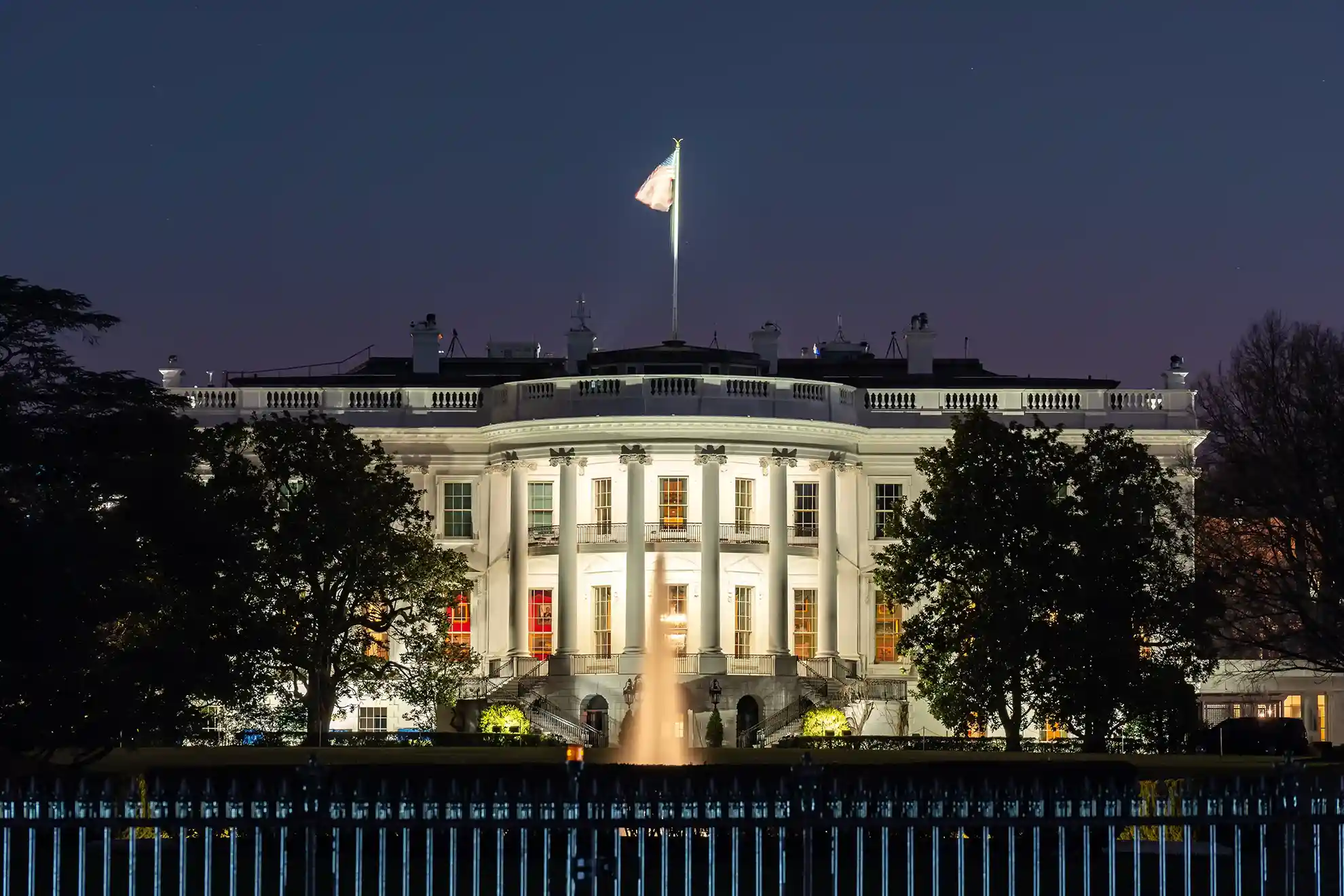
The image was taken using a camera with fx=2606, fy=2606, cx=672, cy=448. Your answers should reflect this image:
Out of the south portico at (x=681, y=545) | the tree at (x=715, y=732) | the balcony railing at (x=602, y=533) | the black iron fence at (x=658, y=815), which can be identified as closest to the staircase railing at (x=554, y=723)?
the south portico at (x=681, y=545)

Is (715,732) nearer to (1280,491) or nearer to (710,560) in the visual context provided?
(710,560)

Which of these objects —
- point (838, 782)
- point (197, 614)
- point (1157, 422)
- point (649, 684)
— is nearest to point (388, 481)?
point (649, 684)

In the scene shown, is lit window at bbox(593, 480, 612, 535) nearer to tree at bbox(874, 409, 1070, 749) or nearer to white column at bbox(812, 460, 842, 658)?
white column at bbox(812, 460, 842, 658)

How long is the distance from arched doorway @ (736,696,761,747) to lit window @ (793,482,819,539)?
7641mm

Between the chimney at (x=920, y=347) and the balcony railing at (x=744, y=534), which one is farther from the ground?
the chimney at (x=920, y=347)

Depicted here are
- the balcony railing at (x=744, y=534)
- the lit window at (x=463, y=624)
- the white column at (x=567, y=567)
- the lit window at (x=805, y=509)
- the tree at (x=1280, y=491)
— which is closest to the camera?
the tree at (x=1280, y=491)

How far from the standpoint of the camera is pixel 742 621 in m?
79.0

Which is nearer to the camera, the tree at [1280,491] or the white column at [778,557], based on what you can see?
the tree at [1280,491]

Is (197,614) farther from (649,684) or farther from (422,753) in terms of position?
(649,684)

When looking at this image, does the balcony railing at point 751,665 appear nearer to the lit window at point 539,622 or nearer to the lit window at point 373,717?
the lit window at point 539,622

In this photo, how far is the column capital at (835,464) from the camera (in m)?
79.2

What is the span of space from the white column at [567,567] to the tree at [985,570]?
1378 centimetres

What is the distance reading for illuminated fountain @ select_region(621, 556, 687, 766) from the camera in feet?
224

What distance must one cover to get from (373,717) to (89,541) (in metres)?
45.3
